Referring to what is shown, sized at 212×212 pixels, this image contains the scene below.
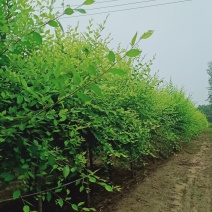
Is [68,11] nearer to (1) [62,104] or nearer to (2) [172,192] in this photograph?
(1) [62,104]

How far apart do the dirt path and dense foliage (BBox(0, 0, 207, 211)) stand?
87 centimetres

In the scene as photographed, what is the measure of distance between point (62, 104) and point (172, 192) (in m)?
6.10

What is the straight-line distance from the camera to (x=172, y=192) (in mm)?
7109

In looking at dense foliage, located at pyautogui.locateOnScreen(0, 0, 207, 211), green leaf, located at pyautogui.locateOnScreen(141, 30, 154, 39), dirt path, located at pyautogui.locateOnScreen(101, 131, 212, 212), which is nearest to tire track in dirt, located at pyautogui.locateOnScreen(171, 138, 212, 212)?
dirt path, located at pyautogui.locateOnScreen(101, 131, 212, 212)

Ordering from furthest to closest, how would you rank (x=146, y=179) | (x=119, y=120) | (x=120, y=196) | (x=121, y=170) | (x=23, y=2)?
(x=121, y=170), (x=146, y=179), (x=120, y=196), (x=119, y=120), (x=23, y=2)

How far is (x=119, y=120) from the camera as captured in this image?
5324 millimetres

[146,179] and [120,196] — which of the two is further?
[146,179]

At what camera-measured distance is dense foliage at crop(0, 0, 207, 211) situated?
4.45 ft

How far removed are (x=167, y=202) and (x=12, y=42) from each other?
5851 mm

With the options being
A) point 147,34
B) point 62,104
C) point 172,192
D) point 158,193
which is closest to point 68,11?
point 147,34

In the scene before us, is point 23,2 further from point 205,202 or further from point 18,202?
point 205,202

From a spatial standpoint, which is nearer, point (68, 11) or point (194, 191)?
point (68, 11)

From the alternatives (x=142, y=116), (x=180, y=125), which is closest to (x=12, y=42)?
(x=142, y=116)

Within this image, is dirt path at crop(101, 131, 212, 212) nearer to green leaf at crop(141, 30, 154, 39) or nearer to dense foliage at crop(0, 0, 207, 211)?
dense foliage at crop(0, 0, 207, 211)
